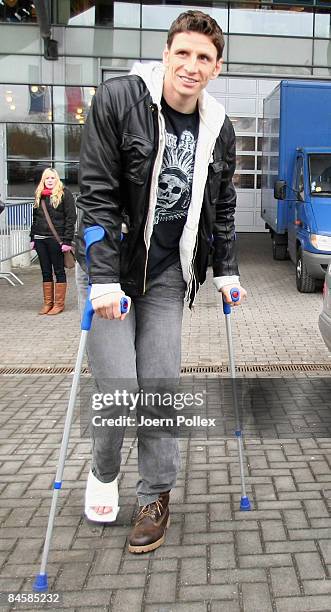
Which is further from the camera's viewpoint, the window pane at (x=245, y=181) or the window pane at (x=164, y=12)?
the window pane at (x=245, y=181)

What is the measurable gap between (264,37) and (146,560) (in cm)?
1918

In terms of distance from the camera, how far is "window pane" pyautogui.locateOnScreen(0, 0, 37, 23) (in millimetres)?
18656

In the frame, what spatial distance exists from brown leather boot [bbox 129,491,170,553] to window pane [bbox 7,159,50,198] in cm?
1687

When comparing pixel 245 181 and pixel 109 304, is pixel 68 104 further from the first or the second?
pixel 109 304

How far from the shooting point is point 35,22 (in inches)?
739

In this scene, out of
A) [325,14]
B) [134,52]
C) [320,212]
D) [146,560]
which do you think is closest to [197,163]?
[146,560]

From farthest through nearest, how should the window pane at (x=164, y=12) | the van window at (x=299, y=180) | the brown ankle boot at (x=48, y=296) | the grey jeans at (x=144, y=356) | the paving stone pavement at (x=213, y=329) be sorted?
1. the window pane at (x=164, y=12)
2. the van window at (x=299, y=180)
3. the brown ankle boot at (x=48, y=296)
4. the paving stone pavement at (x=213, y=329)
5. the grey jeans at (x=144, y=356)

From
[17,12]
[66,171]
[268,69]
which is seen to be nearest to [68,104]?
[66,171]

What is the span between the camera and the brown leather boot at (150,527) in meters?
2.93

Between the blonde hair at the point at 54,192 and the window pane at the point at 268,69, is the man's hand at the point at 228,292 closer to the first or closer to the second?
the blonde hair at the point at 54,192

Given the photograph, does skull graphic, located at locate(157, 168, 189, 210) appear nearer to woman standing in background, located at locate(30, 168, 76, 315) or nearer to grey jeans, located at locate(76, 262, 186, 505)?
grey jeans, located at locate(76, 262, 186, 505)

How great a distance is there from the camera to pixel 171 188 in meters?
2.78

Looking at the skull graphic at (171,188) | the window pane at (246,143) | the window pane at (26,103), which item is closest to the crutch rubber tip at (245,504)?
the skull graphic at (171,188)

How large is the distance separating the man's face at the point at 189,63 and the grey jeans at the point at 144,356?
2.54 feet
